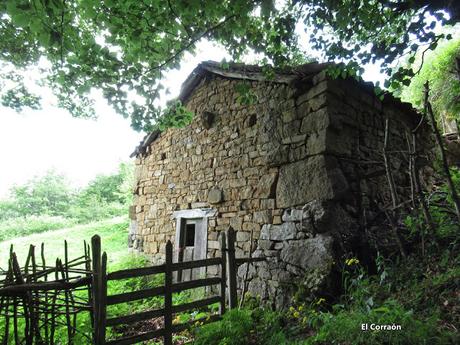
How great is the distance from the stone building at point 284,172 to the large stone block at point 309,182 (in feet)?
0.05

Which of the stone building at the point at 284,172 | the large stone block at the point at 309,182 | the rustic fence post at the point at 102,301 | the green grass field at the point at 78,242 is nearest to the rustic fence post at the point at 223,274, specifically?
the stone building at the point at 284,172

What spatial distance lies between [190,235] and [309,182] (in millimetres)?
3196

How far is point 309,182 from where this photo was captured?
427 centimetres

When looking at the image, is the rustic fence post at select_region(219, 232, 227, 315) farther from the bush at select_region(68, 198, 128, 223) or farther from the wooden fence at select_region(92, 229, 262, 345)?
the bush at select_region(68, 198, 128, 223)

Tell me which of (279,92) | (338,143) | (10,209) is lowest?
(10,209)

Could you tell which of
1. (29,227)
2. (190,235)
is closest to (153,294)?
(190,235)

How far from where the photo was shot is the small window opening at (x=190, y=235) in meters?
6.35

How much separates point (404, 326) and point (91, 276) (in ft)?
9.67

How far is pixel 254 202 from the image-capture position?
4980mm

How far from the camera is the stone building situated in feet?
13.5

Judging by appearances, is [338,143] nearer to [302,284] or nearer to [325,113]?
[325,113]

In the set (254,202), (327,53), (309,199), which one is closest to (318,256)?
(309,199)

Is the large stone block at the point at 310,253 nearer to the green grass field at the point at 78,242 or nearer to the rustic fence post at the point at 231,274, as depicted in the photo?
the rustic fence post at the point at 231,274

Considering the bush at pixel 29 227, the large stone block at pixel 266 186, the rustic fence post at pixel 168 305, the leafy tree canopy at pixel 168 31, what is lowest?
the bush at pixel 29 227
